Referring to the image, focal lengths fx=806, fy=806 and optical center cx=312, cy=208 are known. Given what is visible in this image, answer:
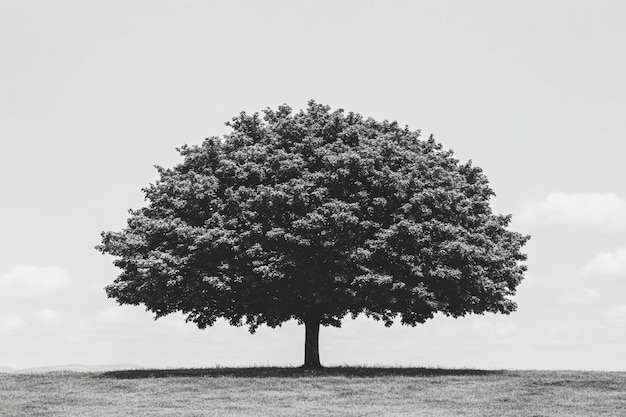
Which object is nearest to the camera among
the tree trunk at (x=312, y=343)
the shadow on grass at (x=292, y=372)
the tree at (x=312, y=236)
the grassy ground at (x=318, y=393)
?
the grassy ground at (x=318, y=393)

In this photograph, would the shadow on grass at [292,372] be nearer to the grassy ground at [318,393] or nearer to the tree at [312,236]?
the grassy ground at [318,393]

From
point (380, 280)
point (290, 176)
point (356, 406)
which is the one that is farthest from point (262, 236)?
point (356, 406)

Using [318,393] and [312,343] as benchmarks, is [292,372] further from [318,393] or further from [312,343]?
[318,393]

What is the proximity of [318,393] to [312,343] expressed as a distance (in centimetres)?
1229

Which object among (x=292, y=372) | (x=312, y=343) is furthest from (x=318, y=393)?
(x=312, y=343)

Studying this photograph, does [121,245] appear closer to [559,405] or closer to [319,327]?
[319,327]

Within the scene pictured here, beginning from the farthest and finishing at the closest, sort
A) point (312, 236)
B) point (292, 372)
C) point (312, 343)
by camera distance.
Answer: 1. point (312, 343)
2. point (292, 372)
3. point (312, 236)

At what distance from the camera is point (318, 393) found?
3594cm

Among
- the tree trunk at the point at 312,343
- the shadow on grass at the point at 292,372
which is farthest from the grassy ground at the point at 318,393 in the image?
the tree trunk at the point at 312,343

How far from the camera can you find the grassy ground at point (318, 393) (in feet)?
104

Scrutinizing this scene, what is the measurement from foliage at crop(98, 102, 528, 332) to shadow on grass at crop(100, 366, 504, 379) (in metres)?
3.10

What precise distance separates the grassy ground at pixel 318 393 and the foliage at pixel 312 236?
4.11 meters

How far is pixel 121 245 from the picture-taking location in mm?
47906

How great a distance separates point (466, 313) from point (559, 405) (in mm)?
15419
